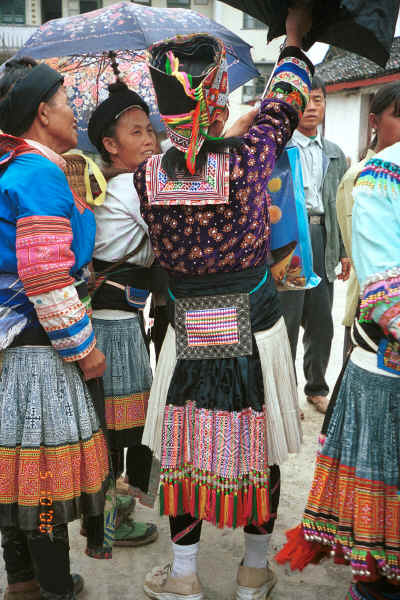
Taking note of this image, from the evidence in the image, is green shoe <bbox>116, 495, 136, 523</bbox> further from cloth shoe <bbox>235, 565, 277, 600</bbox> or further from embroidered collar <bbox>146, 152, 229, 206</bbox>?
embroidered collar <bbox>146, 152, 229, 206</bbox>

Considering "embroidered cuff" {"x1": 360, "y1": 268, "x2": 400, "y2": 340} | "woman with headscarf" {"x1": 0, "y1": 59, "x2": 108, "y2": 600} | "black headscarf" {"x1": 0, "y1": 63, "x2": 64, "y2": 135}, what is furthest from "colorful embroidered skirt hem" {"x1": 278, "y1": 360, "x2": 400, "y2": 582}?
"black headscarf" {"x1": 0, "y1": 63, "x2": 64, "y2": 135}

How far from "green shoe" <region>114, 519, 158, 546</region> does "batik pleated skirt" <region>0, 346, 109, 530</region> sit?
874 mm

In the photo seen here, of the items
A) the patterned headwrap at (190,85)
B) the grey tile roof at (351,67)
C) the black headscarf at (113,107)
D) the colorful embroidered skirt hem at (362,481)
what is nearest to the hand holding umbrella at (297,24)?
the patterned headwrap at (190,85)

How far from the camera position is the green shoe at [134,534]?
110 inches

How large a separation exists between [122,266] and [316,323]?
7.59 feet

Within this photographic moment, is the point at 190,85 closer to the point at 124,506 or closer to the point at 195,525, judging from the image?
the point at 195,525

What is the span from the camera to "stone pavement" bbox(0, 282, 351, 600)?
246cm

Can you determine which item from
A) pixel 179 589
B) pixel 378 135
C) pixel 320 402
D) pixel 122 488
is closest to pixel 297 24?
pixel 378 135

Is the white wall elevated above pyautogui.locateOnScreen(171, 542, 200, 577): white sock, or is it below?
above

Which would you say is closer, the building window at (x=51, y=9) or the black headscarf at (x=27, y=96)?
the black headscarf at (x=27, y=96)

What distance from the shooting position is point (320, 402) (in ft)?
14.4

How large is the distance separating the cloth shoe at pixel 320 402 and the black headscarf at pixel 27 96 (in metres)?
3.11

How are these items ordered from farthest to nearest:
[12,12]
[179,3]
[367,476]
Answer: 1. [179,3]
2. [12,12]
3. [367,476]

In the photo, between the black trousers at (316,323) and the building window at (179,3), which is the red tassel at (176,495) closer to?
the black trousers at (316,323)
